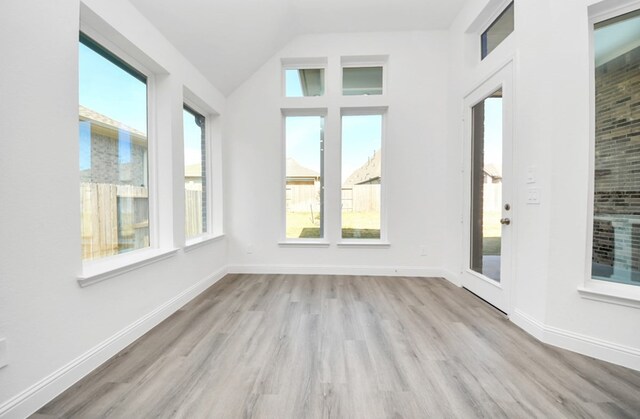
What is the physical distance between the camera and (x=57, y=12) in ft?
4.70

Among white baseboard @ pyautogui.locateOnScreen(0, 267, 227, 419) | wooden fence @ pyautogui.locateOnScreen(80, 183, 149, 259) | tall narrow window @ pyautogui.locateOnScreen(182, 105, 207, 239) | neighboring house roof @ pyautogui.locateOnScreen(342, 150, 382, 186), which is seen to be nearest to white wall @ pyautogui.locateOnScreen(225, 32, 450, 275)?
neighboring house roof @ pyautogui.locateOnScreen(342, 150, 382, 186)

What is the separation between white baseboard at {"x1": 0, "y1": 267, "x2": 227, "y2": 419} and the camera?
123 centimetres

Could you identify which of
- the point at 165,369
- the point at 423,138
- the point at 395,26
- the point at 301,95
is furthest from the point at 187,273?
the point at 395,26

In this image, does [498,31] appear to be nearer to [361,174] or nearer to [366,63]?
[366,63]

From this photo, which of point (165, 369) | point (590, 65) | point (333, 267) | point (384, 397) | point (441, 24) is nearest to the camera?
point (384, 397)

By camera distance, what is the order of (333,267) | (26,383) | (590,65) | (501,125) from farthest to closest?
1. (333,267)
2. (501,125)
3. (590,65)
4. (26,383)

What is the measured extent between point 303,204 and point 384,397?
9.06ft

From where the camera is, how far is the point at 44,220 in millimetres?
1361

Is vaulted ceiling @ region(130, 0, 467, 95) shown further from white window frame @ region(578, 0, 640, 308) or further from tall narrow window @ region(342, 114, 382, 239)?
white window frame @ region(578, 0, 640, 308)

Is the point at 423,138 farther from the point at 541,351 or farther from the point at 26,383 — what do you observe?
the point at 26,383

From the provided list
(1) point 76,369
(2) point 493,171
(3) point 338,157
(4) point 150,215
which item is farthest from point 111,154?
(2) point 493,171

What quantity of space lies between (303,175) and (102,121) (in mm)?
2356

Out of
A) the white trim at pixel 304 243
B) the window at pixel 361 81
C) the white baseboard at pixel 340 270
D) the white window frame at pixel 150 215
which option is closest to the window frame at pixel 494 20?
the window at pixel 361 81

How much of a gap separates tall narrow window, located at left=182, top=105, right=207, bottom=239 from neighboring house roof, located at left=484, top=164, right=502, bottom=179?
3.27 m
